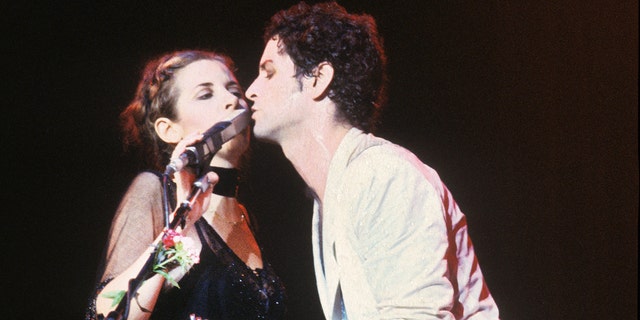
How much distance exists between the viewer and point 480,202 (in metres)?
2.61

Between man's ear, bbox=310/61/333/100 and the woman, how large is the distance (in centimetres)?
33

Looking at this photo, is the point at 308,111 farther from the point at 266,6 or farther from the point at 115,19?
Result: the point at 115,19

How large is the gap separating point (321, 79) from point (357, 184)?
1.81ft

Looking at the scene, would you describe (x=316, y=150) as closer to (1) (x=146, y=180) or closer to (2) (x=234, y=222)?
(2) (x=234, y=222)

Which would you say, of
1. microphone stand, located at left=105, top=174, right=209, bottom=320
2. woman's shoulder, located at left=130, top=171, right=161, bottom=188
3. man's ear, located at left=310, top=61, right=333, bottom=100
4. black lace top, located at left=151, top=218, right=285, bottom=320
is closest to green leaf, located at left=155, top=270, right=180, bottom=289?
black lace top, located at left=151, top=218, right=285, bottom=320

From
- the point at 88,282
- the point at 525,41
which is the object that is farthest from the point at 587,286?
the point at 88,282

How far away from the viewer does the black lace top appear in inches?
79.4

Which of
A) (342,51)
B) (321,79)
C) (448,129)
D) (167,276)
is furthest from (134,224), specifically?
(448,129)

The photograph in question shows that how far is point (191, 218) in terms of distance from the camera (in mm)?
1922

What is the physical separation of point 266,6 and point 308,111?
623 mm

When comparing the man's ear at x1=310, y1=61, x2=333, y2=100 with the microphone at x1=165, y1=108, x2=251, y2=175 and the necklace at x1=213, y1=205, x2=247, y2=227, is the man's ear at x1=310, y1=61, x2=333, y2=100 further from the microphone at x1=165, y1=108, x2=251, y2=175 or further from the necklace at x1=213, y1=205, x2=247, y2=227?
Result: the necklace at x1=213, y1=205, x2=247, y2=227

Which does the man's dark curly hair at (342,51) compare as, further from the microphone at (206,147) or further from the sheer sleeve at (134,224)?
the sheer sleeve at (134,224)

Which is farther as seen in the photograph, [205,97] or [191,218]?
[205,97]

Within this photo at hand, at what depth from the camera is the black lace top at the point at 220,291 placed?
2.02m
